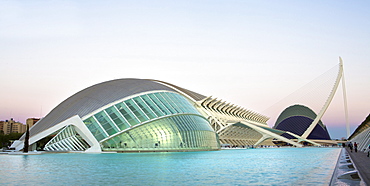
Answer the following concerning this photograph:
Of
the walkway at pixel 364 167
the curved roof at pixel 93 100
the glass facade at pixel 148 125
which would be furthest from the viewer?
the curved roof at pixel 93 100

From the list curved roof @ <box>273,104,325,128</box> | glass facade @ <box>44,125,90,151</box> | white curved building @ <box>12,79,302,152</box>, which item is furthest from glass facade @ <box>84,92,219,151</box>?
curved roof @ <box>273,104,325,128</box>

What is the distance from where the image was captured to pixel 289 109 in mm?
163750

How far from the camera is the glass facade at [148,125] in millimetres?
36375

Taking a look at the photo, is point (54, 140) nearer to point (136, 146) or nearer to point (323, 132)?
point (136, 146)

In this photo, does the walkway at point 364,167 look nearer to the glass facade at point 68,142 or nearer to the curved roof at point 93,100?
the glass facade at point 68,142

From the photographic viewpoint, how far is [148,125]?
38.5 m

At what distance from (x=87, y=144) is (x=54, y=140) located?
140 inches

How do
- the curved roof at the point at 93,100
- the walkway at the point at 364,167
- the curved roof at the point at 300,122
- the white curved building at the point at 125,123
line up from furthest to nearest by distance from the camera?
the curved roof at the point at 300,122 < the curved roof at the point at 93,100 < the white curved building at the point at 125,123 < the walkway at the point at 364,167

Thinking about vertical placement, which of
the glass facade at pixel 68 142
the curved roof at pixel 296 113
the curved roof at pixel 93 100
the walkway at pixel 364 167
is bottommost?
the walkway at pixel 364 167

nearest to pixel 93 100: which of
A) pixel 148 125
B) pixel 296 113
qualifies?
pixel 148 125

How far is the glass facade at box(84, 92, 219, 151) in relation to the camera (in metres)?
36.4

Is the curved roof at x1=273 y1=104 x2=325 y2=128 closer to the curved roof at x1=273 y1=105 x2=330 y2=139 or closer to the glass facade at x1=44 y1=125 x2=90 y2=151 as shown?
the curved roof at x1=273 y1=105 x2=330 y2=139

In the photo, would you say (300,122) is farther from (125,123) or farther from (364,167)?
(364,167)

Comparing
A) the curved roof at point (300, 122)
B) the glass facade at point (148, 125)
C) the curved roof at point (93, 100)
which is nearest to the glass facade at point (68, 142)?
the curved roof at point (93, 100)
